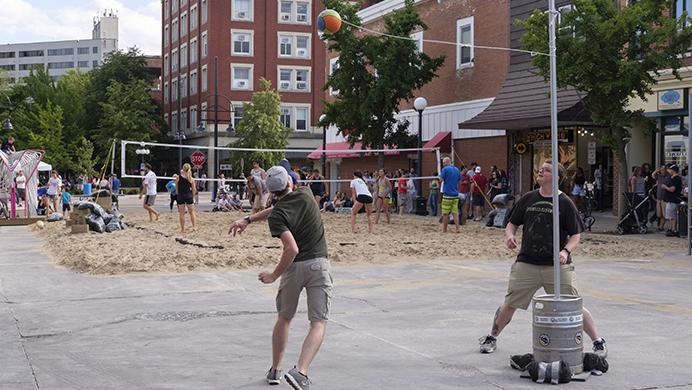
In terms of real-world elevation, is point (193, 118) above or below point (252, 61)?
below

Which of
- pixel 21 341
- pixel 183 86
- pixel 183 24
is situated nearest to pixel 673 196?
pixel 21 341

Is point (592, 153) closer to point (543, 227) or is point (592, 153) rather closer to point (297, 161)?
point (543, 227)

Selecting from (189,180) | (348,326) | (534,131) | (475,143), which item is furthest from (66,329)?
(475,143)

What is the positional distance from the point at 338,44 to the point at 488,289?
22.7 meters

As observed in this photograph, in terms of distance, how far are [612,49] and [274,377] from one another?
56.5 ft

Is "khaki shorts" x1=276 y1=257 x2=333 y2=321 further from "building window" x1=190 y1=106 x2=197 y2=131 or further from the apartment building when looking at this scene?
the apartment building

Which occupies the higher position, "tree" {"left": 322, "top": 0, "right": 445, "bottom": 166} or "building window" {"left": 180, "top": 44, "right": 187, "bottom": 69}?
"building window" {"left": 180, "top": 44, "right": 187, "bottom": 69}

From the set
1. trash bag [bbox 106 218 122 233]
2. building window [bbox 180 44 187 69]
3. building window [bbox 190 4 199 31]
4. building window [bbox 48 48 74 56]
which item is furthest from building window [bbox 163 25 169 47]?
building window [bbox 48 48 74 56]

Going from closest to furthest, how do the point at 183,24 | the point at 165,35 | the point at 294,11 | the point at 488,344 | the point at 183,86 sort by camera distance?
1. the point at 488,344
2. the point at 294,11
3. the point at 183,86
4. the point at 183,24
5. the point at 165,35

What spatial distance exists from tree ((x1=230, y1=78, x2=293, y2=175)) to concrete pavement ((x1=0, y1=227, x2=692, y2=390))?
46626 millimetres

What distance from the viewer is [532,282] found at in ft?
24.6

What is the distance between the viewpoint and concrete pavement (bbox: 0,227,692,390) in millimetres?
6938

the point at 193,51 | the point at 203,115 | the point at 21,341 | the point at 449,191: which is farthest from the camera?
the point at 193,51

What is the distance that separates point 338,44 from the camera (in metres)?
33.5
